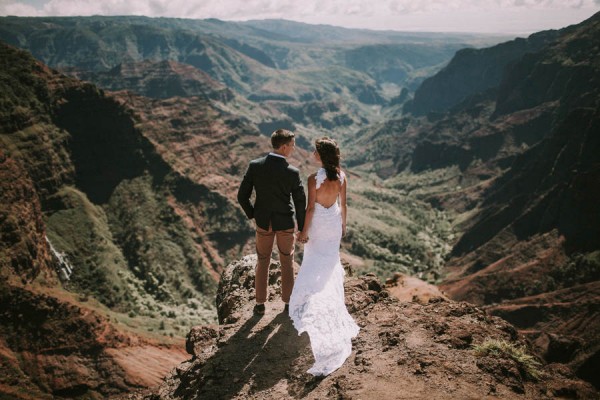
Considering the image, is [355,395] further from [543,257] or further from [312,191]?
[543,257]

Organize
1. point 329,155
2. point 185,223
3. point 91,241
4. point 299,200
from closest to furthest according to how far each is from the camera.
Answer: point 329,155 < point 299,200 < point 91,241 < point 185,223

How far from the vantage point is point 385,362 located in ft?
21.6

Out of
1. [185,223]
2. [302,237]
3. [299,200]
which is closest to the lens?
[299,200]

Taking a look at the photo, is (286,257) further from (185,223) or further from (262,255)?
(185,223)

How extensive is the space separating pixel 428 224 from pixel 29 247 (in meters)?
72.7

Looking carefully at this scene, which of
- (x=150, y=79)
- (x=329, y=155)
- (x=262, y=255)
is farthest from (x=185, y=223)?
(x=150, y=79)

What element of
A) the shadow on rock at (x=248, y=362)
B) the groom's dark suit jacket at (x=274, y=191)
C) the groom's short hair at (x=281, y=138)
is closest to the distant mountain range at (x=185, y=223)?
the shadow on rock at (x=248, y=362)

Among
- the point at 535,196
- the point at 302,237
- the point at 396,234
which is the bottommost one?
the point at 396,234

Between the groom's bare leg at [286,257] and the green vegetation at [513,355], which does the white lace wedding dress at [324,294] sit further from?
the green vegetation at [513,355]

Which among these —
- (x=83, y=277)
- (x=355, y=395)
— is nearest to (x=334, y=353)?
(x=355, y=395)

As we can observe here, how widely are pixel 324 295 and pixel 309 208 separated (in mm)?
→ 1611

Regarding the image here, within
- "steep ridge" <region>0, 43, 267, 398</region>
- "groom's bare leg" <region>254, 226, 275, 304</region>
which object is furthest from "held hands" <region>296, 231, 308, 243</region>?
"steep ridge" <region>0, 43, 267, 398</region>

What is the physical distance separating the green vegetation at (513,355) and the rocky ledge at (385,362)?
17mm

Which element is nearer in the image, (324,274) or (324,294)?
(324,294)
